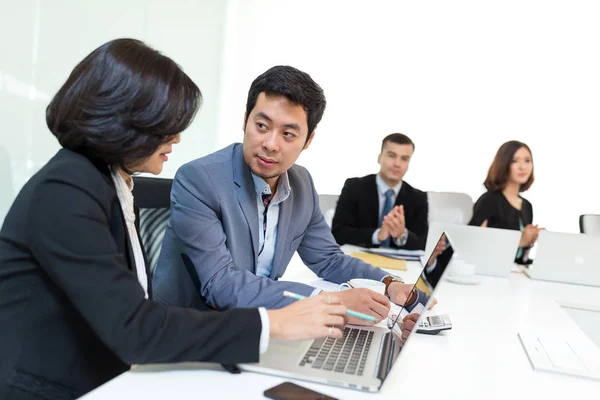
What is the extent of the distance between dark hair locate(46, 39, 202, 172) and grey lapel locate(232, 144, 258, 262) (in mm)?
652

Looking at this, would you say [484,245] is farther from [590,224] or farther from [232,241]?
[590,224]

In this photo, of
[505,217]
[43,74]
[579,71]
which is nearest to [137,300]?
[43,74]

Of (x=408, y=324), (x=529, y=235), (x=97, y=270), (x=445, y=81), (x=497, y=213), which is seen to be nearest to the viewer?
(x=97, y=270)

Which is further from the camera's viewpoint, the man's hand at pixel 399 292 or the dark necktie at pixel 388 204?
the dark necktie at pixel 388 204

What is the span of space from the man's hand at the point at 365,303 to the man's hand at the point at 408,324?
0.05m

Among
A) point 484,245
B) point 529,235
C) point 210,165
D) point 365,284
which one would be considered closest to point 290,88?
point 210,165

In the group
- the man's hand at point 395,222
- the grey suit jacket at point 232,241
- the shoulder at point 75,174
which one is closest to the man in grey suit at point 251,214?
the grey suit jacket at point 232,241

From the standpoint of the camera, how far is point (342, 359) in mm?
1088

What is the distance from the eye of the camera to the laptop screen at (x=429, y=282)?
42.8 inches

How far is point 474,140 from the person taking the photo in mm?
5270

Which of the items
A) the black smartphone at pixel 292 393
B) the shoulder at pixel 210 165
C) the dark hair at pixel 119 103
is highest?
the dark hair at pixel 119 103

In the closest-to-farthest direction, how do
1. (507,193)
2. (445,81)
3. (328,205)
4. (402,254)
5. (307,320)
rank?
1. (307,320)
2. (402,254)
3. (328,205)
4. (507,193)
5. (445,81)

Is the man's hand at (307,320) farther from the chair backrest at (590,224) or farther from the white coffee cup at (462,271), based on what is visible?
the chair backrest at (590,224)

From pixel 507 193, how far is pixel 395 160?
3.01 feet
